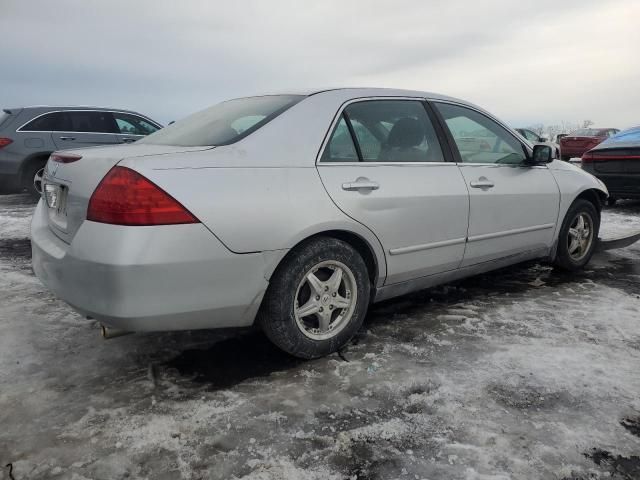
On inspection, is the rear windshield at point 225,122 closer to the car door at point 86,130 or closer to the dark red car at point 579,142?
the car door at point 86,130

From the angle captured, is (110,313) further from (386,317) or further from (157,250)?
(386,317)

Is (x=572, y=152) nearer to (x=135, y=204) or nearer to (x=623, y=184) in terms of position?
(x=623, y=184)

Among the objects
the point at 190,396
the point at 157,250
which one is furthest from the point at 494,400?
the point at 157,250

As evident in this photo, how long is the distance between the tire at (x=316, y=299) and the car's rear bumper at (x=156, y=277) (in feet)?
0.47

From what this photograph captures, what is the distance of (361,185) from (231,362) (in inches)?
46.0

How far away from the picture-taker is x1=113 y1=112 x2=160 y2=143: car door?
8.97 m

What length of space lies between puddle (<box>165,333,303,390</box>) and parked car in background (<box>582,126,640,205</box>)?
21.8 ft

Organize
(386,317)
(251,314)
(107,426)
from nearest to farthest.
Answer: (107,426)
(251,314)
(386,317)

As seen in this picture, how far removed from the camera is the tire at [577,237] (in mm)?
4258

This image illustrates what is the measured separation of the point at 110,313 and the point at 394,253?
5.02 ft

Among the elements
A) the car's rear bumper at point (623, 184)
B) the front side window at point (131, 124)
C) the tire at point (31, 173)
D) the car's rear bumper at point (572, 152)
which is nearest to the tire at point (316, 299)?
the car's rear bumper at point (623, 184)

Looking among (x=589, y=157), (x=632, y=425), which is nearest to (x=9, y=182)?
(x=632, y=425)

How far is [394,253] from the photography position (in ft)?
9.56

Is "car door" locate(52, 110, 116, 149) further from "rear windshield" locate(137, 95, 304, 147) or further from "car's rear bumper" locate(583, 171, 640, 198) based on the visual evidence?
"car's rear bumper" locate(583, 171, 640, 198)
